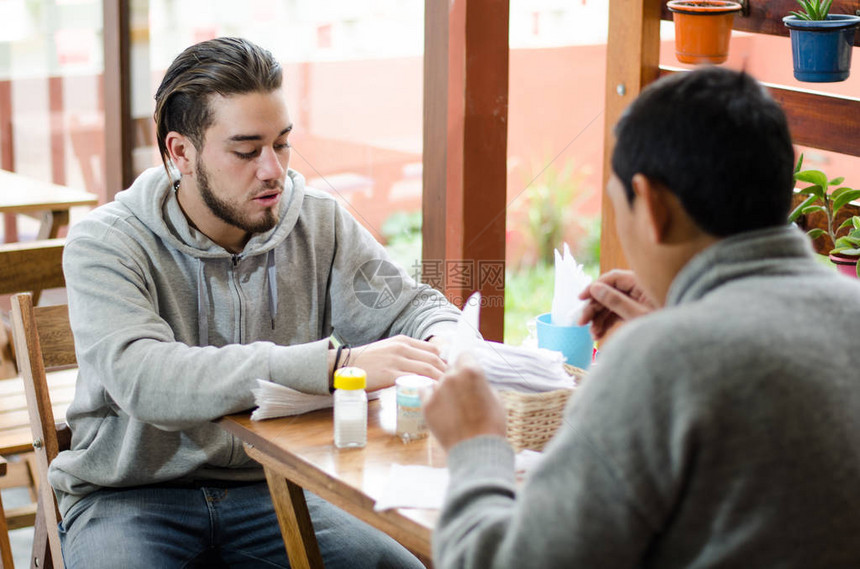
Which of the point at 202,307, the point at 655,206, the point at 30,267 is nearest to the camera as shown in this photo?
the point at 655,206

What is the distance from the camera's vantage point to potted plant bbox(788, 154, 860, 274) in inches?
73.4

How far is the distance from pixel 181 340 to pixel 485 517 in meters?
0.88

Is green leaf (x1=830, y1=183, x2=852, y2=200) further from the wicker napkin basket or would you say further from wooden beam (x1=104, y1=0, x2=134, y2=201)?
wooden beam (x1=104, y1=0, x2=134, y2=201)

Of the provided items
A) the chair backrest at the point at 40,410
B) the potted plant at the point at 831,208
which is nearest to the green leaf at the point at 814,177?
the potted plant at the point at 831,208

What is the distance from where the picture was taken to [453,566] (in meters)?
0.89

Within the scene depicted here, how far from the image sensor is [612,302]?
138cm

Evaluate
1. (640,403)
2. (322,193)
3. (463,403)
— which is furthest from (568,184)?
(640,403)

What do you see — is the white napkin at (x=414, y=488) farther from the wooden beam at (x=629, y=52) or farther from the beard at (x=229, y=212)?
the wooden beam at (x=629, y=52)

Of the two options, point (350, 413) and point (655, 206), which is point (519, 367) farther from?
point (655, 206)

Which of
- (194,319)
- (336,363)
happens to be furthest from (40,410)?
(336,363)

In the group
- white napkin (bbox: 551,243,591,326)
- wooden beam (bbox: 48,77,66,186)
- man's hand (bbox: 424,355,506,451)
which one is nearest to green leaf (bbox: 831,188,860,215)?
white napkin (bbox: 551,243,591,326)

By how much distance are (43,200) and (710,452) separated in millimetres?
2788

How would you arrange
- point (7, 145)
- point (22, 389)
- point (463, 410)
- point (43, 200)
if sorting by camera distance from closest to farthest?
point (463, 410) < point (22, 389) < point (43, 200) < point (7, 145)

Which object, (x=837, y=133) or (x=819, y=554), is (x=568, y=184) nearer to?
(x=837, y=133)
